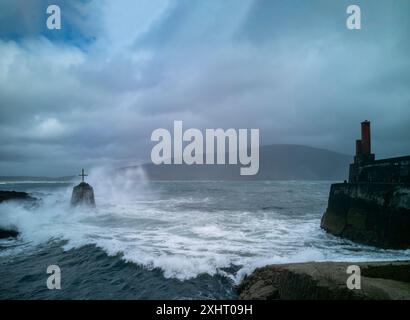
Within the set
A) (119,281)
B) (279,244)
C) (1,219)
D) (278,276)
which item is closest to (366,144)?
(279,244)

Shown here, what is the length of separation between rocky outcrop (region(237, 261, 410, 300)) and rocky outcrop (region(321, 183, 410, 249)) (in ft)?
22.5

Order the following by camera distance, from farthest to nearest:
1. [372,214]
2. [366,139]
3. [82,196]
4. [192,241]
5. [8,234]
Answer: [82,196]
[366,139]
[8,234]
[372,214]
[192,241]

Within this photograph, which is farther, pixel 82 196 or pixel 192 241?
pixel 82 196

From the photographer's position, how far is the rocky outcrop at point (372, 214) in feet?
39.8

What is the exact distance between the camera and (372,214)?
14.1 metres

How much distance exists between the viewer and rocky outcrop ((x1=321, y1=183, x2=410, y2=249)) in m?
12.1

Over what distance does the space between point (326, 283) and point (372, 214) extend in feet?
35.4

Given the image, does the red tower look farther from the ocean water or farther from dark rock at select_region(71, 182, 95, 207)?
dark rock at select_region(71, 182, 95, 207)

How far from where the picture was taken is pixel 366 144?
1781cm

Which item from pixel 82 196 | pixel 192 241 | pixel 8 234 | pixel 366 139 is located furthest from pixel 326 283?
pixel 82 196

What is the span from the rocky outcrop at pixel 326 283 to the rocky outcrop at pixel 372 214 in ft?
22.5

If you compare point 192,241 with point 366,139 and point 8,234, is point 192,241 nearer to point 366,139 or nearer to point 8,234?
point 8,234

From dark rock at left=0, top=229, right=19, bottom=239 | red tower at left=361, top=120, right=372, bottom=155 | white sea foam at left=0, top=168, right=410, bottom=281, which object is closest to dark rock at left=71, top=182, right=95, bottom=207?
white sea foam at left=0, top=168, right=410, bottom=281
